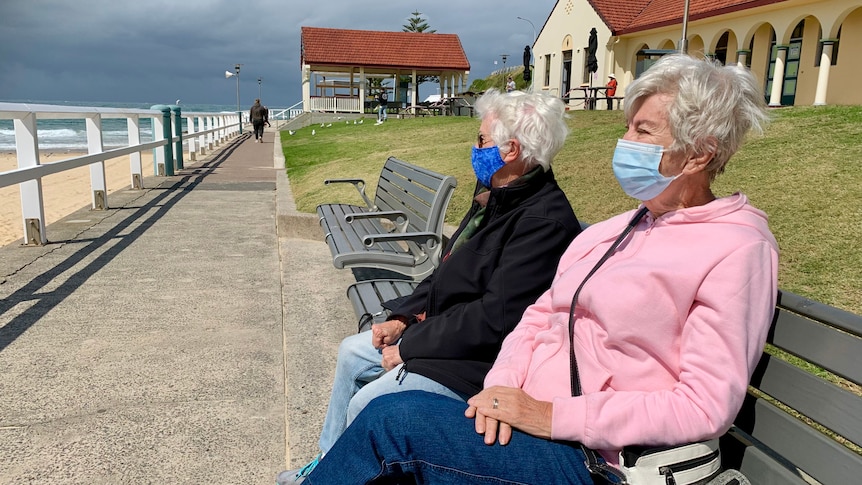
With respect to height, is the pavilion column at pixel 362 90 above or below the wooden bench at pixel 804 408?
above

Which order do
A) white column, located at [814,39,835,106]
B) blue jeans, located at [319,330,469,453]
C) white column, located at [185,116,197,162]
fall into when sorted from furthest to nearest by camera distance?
white column, located at [814,39,835,106] < white column, located at [185,116,197,162] < blue jeans, located at [319,330,469,453]

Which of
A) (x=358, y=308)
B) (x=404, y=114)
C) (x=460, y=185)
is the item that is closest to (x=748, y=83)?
(x=358, y=308)

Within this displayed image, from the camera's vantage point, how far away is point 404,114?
3975 centimetres

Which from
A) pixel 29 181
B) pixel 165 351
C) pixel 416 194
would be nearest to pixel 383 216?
pixel 416 194

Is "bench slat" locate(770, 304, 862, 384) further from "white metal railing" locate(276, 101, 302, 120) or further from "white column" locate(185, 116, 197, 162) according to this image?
"white metal railing" locate(276, 101, 302, 120)

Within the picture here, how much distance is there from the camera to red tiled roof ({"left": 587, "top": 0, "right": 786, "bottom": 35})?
21672mm

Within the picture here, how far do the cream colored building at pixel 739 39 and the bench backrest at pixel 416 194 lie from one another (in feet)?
22.9

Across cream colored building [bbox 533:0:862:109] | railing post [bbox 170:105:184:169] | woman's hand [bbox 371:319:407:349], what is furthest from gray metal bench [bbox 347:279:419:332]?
railing post [bbox 170:105:184:169]

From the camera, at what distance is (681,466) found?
166 cm

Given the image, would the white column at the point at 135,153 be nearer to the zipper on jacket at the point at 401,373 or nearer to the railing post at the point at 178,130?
the railing post at the point at 178,130

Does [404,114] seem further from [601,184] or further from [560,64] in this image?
[601,184]

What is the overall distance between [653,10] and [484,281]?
92.6ft

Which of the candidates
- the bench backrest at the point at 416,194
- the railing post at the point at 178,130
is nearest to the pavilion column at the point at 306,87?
the railing post at the point at 178,130

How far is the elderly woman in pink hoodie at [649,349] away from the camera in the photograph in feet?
5.31
